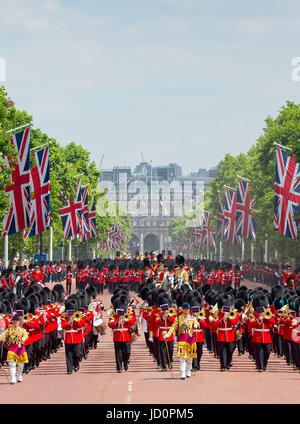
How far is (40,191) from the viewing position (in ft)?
149

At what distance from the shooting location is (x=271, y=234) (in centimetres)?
6962

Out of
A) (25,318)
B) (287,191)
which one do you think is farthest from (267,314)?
(287,191)

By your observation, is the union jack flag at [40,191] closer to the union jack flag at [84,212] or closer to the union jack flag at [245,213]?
the union jack flag at [84,212]

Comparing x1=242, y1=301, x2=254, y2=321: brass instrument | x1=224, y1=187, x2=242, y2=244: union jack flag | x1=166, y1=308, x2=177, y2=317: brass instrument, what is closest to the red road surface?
x1=242, y1=301, x2=254, y2=321: brass instrument

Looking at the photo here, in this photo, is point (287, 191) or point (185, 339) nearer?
point (185, 339)

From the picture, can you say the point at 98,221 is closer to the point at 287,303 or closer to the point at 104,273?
the point at 104,273

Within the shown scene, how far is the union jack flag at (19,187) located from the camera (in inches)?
1535

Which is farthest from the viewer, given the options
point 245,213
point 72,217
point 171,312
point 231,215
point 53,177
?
point 231,215

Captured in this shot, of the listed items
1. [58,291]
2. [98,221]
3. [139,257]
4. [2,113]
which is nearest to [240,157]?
[98,221]

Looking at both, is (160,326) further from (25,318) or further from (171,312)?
(25,318)

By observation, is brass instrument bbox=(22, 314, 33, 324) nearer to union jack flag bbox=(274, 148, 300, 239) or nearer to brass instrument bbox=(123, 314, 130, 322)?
brass instrument bbox=(123, 314, 130, 322)

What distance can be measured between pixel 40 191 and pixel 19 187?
6158 mm

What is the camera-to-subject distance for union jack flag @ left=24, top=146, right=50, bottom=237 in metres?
44.5

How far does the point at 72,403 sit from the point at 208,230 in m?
82.0
